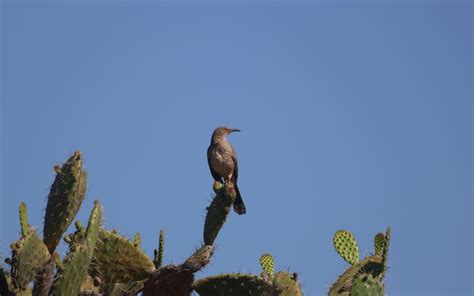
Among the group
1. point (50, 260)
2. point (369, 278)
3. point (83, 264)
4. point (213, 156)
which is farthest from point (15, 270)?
point (213, 156)

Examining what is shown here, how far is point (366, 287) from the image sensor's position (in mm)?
5156

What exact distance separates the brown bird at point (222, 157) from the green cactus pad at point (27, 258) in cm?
541

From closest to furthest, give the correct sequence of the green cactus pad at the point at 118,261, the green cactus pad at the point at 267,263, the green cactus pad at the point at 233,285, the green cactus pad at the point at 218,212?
the green cactus pad at the point at 233,285 < the green cactus pad at the point at 118,261 < the green cactus pad at the point at 218,212 < the green cactus pad at the point at 267,263

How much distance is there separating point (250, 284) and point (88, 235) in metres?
1.18

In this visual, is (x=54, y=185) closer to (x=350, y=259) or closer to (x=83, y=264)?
(x=83, y=264)

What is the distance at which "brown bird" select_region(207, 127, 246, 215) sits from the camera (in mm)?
11117

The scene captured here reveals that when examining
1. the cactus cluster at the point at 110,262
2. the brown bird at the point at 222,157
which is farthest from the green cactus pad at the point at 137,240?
the brown bird at the point at 222,157

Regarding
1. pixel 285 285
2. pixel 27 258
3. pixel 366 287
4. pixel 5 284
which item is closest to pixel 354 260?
pixel 285 285

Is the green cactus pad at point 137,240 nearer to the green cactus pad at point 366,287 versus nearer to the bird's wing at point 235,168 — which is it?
the green cactus pad at point 366,287

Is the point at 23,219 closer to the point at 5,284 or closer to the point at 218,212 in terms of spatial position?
the point at 5,284

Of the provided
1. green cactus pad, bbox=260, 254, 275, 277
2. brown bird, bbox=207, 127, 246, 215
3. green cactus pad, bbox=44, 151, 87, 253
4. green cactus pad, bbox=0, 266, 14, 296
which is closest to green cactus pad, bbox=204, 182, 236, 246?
green cactus pad, bbox=260, 254, 275, 277

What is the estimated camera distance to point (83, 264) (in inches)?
211

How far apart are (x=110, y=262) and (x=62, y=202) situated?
0.58 metres

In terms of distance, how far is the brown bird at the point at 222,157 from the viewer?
36.5 feet
